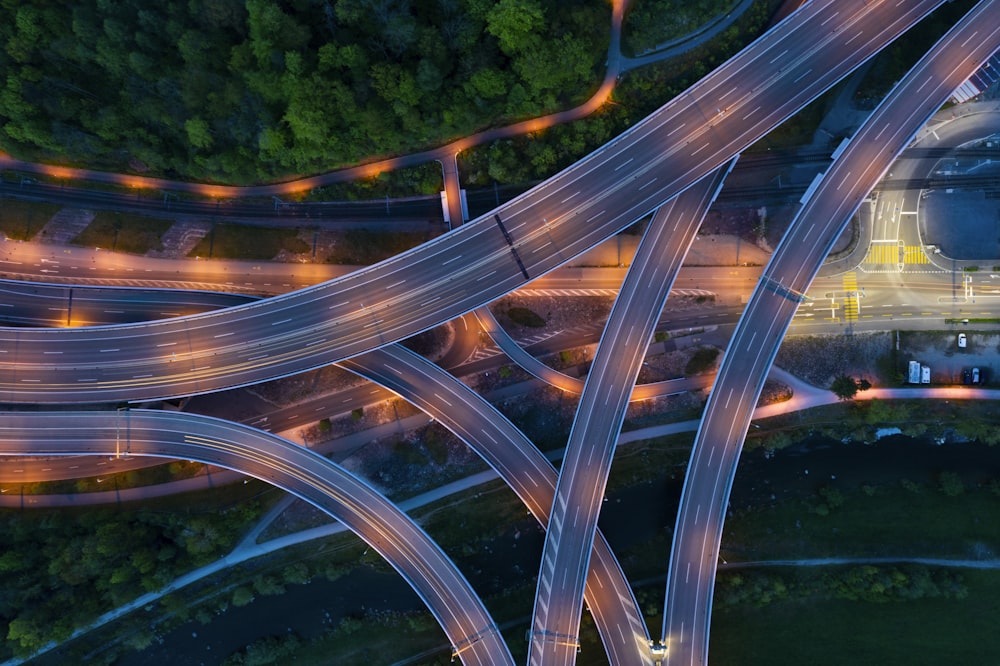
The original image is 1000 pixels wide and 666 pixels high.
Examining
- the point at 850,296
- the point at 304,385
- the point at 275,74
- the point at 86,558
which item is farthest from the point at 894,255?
the point at 86,558

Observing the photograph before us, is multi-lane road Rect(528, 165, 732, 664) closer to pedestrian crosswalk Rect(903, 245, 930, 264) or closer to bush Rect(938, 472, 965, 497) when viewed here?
pedestrian crosswalk Rect(903, 245, 930, 264)

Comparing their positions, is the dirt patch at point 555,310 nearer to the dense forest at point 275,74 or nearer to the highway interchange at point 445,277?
the highway interchange at point 445,277

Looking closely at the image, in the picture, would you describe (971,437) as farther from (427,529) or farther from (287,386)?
(287,386)

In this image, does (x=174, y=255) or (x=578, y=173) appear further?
(x=174, y=255)

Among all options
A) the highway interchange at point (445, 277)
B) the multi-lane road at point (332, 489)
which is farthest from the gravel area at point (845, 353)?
the multi-lane road at point (332, 489)

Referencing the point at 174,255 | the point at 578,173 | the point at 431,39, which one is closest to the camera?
the point at 431,39

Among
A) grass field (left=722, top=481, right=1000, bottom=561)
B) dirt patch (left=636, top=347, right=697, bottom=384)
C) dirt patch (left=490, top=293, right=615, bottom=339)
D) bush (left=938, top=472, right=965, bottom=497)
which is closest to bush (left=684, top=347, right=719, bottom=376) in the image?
dirt patch (left=636, top=347, right=697, bottom=384)

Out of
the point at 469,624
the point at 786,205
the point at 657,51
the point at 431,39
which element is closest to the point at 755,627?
the point at 469,624
